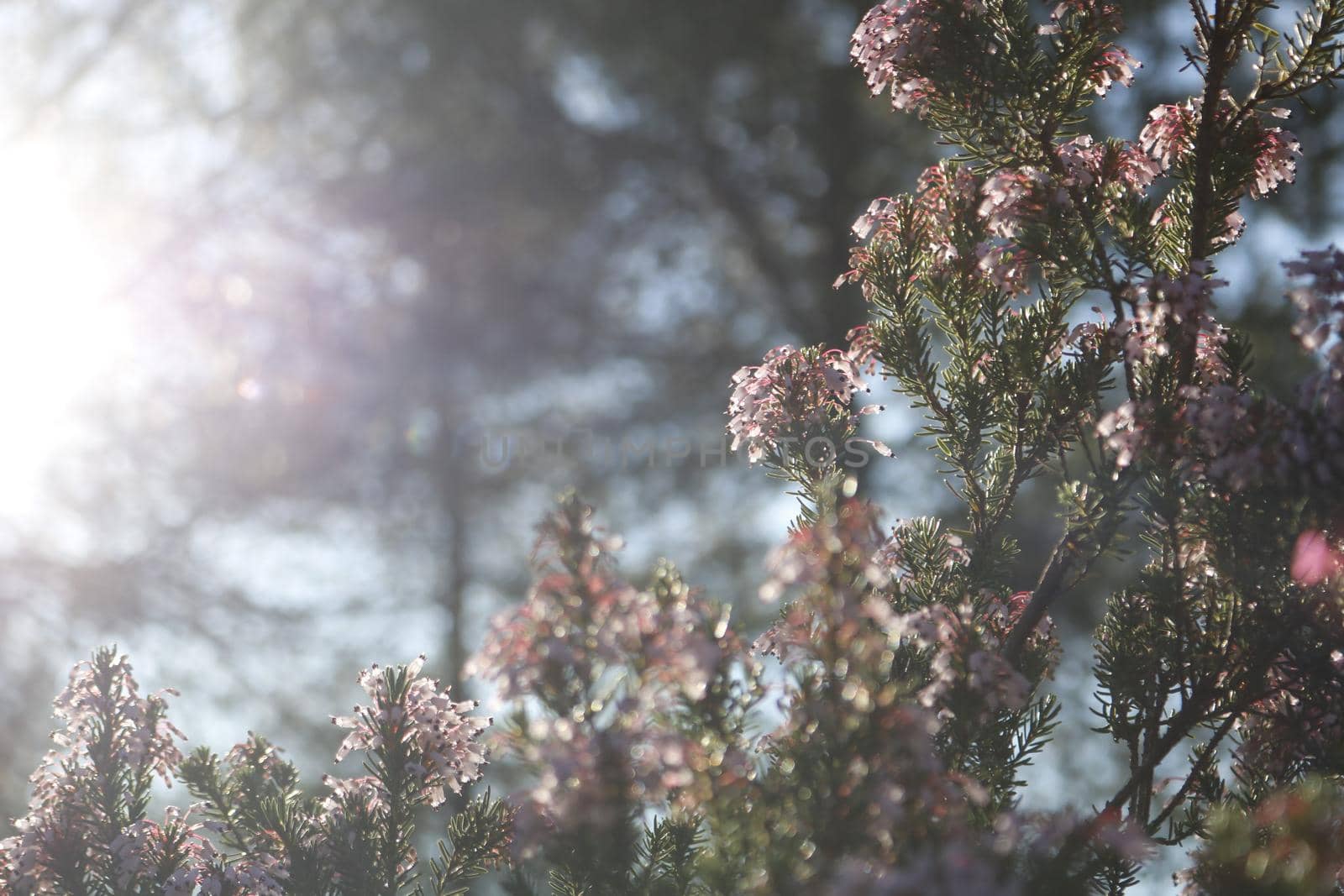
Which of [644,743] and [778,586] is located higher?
[778,586]

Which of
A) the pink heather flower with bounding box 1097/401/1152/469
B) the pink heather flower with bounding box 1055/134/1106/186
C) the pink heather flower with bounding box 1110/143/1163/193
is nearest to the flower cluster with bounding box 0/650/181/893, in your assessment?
the pink heather flower with bounding box 1097/401/1152/469

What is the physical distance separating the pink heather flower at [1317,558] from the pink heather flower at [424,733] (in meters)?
1.63

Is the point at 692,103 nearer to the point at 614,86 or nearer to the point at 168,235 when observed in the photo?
the point at 614,86

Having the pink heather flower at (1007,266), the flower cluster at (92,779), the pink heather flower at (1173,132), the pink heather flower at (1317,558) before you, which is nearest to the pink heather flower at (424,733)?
the flower cluster at (92,779)

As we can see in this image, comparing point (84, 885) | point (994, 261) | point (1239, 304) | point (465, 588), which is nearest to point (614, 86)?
point (465, 588)

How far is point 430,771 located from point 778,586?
3.50ft

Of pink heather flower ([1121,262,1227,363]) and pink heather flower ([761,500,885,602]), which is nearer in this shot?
pink heather flower ([761,500,885,602])

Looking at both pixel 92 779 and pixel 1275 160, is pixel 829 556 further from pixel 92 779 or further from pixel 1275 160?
pixel 92 779

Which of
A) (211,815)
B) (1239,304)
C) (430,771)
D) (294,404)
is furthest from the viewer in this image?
(294,404)

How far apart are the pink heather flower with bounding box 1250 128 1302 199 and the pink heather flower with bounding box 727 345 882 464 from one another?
974 millimetres

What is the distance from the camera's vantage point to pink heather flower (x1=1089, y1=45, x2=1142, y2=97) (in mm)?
2252

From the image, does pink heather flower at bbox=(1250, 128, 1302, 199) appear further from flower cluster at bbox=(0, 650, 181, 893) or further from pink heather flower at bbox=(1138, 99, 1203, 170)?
flower cluster at bbox=(0, 650, 181, 893)

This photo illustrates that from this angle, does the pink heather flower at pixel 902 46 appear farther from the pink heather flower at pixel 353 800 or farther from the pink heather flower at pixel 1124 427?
the pink heather flower at pixel 353 800

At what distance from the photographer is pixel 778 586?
1423 millimetres
